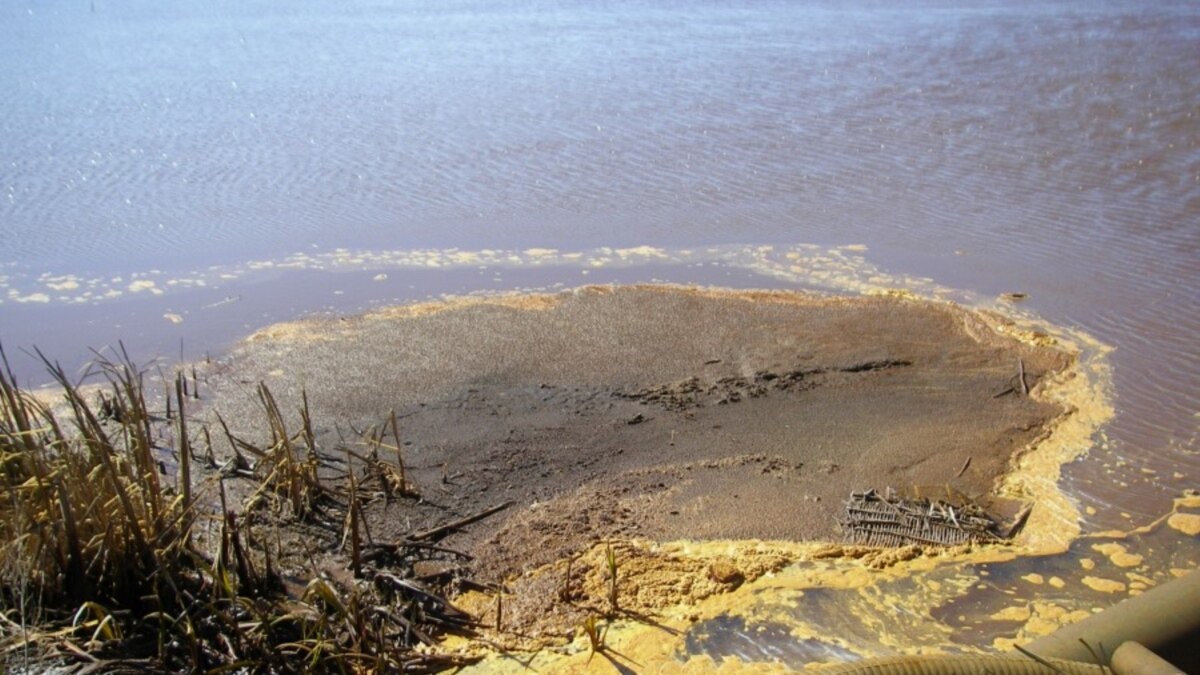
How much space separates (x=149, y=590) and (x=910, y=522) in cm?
320

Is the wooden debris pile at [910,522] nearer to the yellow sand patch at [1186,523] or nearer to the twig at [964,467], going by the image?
the twig at [964,467]

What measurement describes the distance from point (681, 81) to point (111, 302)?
7.50 meters

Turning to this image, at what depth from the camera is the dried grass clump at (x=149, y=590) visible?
352cm

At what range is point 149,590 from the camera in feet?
12.4

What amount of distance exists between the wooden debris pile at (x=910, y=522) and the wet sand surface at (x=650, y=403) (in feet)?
0.37

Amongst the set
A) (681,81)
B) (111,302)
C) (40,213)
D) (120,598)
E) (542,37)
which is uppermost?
(542,37)

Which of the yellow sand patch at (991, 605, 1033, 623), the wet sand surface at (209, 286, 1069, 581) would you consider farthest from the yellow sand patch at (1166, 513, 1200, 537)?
the yellow sand patch at (991, 605, 1033, 623)

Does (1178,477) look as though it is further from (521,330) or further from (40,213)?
(40,213)

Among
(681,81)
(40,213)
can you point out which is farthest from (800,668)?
(681,81)

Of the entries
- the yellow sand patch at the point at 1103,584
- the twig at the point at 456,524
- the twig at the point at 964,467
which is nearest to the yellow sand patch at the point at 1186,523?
the yellow sand patch at the point at 1103,584

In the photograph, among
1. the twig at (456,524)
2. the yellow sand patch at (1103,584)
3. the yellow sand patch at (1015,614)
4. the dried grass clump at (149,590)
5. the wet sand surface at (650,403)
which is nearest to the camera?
the dried grass clump at (149,590)

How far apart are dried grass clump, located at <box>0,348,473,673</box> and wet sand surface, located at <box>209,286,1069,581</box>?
661mm

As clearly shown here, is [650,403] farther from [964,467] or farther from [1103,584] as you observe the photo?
[1103,584]

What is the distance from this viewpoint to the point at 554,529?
477 cm
